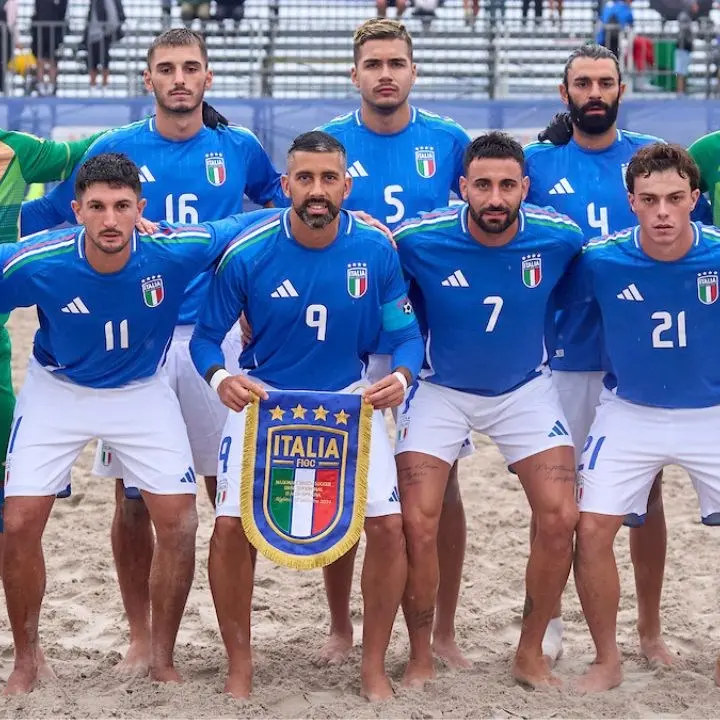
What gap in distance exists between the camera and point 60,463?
207 inches

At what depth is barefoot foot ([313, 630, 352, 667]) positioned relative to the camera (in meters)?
5.73

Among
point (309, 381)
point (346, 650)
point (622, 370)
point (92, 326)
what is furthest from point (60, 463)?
point (622, 370)

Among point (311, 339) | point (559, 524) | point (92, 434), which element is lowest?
point (559, 524)

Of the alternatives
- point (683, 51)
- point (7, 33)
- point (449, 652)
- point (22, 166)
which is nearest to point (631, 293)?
point (449, 652)

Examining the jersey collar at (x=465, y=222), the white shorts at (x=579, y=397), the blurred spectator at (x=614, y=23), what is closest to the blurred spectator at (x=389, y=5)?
the blurred spectator at (x=614, y=23)

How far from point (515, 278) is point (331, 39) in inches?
495

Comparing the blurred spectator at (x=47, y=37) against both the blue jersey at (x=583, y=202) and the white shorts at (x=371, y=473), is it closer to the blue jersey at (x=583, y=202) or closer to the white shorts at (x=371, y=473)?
the blue jersey at (x=583, y=202)

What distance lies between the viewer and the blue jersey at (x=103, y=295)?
5195mm

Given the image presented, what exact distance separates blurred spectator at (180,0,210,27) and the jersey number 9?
40.0ft

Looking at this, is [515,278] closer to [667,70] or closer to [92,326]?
[92,326]

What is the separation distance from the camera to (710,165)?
5836mm

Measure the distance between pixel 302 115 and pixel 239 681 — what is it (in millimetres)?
8326

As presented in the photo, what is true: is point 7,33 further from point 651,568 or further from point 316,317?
point 651,568

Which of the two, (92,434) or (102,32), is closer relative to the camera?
(92,434)
